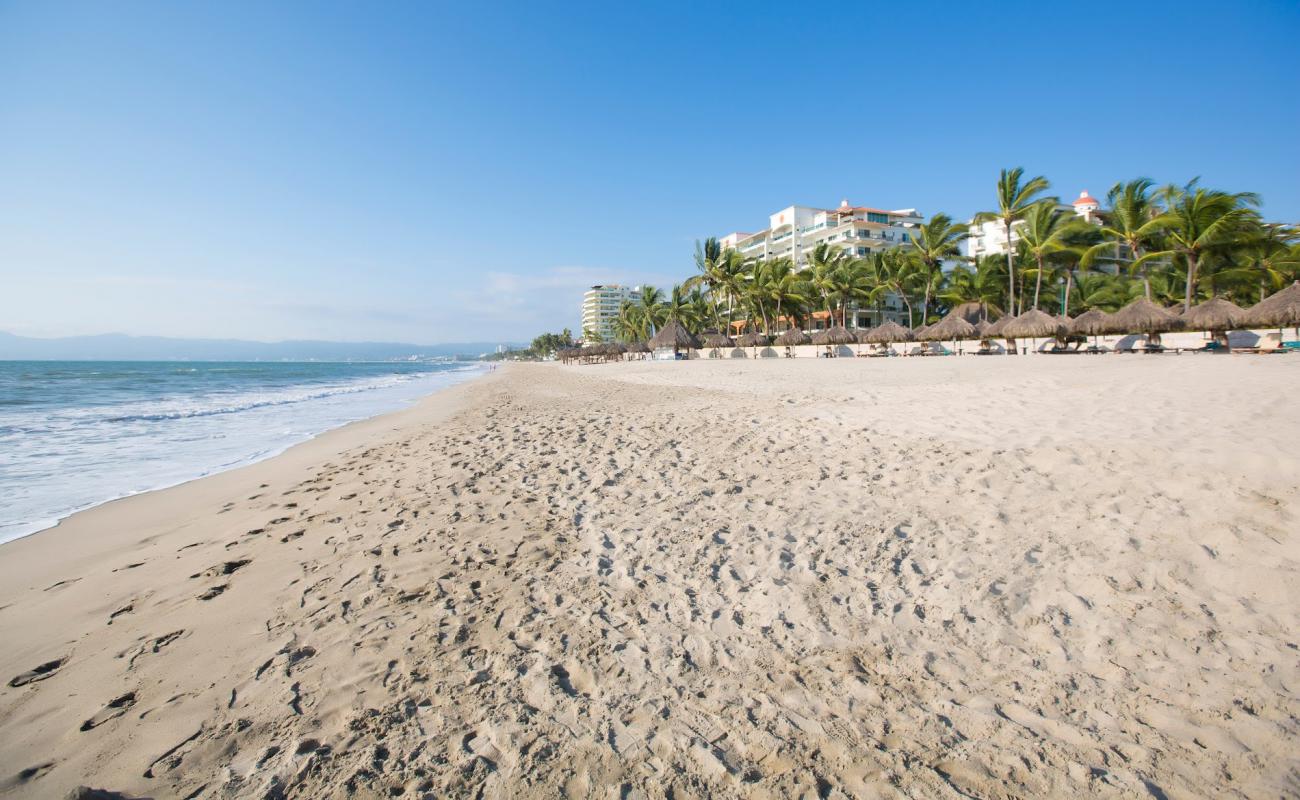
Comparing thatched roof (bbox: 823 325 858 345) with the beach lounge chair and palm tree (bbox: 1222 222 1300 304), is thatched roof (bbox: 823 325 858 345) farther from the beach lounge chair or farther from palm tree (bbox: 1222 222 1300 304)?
palm tree (bbox: 1222 222 1300 304)

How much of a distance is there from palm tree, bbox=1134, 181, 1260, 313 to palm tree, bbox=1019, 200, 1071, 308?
15.5 feet

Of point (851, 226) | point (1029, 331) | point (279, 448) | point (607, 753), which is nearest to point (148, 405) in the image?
point (279, 448)

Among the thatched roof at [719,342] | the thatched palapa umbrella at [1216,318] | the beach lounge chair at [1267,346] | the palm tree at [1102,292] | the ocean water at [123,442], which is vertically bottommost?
the ocean water at [123,442]

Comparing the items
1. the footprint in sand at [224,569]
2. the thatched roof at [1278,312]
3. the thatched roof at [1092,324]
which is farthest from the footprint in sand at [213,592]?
the thatched roof at [1092,324]

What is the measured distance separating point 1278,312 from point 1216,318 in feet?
5.42

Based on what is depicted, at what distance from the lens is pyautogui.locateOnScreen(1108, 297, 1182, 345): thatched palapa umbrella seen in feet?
74.9

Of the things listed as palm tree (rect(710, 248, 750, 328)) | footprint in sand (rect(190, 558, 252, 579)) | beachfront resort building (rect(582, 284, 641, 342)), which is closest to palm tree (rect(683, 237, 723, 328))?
palm tree (rect(710, 248, 750, 328))

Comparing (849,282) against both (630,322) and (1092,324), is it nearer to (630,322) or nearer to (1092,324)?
(1092,324)

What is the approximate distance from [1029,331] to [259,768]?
104 ft

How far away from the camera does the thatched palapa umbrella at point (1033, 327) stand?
83.7ft

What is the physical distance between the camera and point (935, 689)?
2301 mm

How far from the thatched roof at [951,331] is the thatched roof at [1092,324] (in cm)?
469

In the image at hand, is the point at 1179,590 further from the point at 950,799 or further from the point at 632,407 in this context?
the point at 632,407

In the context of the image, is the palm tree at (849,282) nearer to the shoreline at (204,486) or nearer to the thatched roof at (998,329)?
the thatched roof at (998,329)
